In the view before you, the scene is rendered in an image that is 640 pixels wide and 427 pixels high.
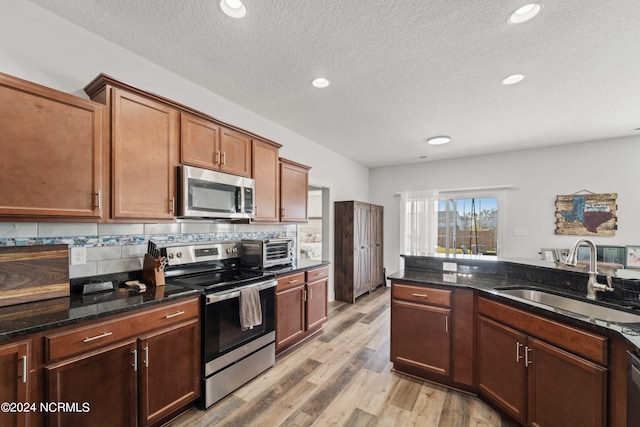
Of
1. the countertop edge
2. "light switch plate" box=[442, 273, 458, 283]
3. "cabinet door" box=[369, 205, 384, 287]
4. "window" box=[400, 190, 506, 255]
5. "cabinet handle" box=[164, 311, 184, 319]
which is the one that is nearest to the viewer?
the countertop edge

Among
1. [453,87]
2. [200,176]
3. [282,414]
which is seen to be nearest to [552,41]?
[453,87]

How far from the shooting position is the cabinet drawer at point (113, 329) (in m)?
1.33

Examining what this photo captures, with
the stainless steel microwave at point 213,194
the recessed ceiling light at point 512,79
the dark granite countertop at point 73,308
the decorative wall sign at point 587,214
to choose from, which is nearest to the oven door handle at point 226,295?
the dark granite countertop at point 73,308

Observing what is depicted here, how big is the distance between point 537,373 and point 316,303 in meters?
2.11

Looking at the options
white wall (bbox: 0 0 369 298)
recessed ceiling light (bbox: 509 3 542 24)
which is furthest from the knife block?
recessed ceiling light (bbox: 509 3 542 24)

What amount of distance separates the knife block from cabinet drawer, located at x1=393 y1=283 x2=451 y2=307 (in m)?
1.98

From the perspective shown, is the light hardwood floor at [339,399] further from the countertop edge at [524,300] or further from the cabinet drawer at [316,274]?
the countertop edge at [524,300]

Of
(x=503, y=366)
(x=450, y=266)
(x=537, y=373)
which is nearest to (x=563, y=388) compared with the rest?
(x=537, y=373)

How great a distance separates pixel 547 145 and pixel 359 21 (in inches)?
182

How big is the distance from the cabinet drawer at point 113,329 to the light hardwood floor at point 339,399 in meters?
0.76

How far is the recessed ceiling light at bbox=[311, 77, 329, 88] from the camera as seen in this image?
2514mm

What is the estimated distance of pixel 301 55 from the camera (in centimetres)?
215

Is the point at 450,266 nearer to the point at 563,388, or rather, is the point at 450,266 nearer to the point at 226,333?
the point at 563,388

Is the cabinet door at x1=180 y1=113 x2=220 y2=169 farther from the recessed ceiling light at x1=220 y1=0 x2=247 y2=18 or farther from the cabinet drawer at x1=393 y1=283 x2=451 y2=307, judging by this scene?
the cabinet drawer at x1=393 y1=283 x2=451 y2=307
